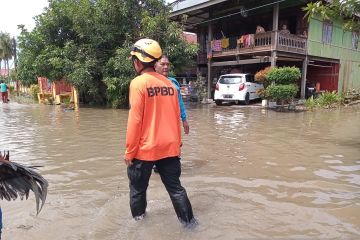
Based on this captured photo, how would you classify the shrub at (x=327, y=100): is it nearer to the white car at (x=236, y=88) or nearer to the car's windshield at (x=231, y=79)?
the white car at (x=236, y=88)

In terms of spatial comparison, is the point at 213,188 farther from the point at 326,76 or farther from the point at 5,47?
the point at 5,47

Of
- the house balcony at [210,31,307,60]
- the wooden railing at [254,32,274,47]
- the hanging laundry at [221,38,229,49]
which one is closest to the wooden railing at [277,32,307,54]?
the house balcony at [210,31,307,60]

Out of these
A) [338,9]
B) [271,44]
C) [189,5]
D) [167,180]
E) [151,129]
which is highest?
[189,5]

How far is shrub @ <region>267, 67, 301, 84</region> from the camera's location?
13977mm

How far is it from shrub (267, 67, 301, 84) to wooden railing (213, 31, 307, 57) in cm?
187

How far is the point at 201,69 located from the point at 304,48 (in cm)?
689

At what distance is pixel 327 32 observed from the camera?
1973 centimetres

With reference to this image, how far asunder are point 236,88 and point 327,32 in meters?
7.43

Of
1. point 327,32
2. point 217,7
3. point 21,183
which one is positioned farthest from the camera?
point 327,32

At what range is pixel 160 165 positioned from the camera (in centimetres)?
336

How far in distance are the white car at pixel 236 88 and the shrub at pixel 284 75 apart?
174 cm

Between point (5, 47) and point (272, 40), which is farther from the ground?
point (5, 47)

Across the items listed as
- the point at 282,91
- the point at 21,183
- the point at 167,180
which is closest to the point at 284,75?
the point at 282,91

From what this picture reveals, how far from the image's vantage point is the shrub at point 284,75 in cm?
1398
